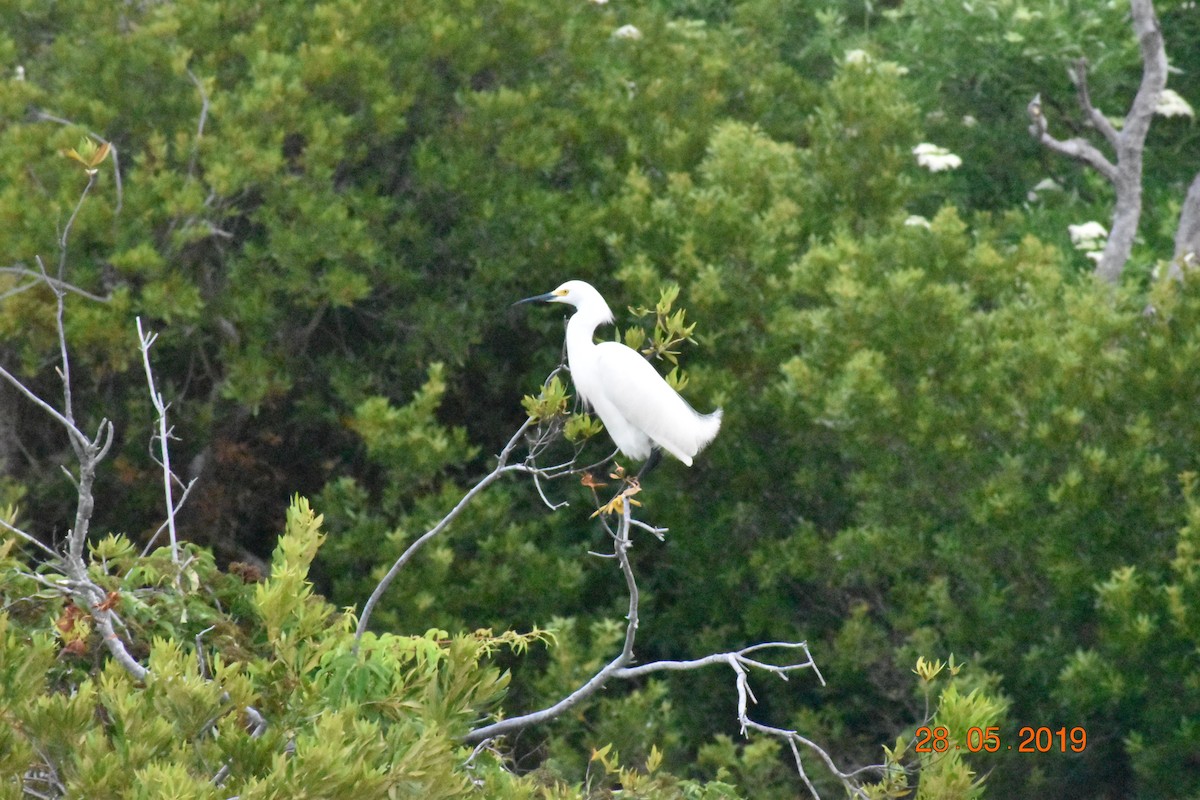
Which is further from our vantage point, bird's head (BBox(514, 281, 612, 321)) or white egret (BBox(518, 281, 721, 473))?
bird's head (BBox(514, 281, 612, 321))

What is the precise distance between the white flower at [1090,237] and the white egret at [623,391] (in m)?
5.28

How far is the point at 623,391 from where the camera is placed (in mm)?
4348

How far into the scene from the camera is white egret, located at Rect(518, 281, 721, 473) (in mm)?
4328

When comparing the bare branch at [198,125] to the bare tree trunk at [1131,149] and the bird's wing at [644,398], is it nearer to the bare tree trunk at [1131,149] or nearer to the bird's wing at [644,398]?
the bird's wing at [644,398]

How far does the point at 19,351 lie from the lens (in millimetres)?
7738

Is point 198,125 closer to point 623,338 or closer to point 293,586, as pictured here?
point 623,338

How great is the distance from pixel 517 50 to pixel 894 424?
330 centimetres

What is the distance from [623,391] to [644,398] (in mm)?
64

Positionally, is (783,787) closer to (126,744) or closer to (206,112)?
(206,112)

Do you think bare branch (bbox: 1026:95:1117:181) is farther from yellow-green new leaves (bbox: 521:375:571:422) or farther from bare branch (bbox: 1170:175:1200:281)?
yellow-green new leaves (bbox: 521:375:571:422)

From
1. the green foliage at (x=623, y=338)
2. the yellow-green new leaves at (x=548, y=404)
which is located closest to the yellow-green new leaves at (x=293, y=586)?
the yellow-green new leaves at (x=548, y=404)

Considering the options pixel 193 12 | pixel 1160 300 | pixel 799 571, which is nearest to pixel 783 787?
pixel 799 571

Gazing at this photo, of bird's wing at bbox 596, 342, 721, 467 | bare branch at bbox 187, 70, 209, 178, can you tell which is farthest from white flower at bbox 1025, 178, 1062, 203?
bird's wing at bbox 596, 342, 721, 467

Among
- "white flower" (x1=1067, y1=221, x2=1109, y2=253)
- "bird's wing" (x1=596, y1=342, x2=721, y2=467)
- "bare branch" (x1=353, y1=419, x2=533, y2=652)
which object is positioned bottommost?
"white flower" (x1=1067, y1=221, x2=1109, y2=253)
